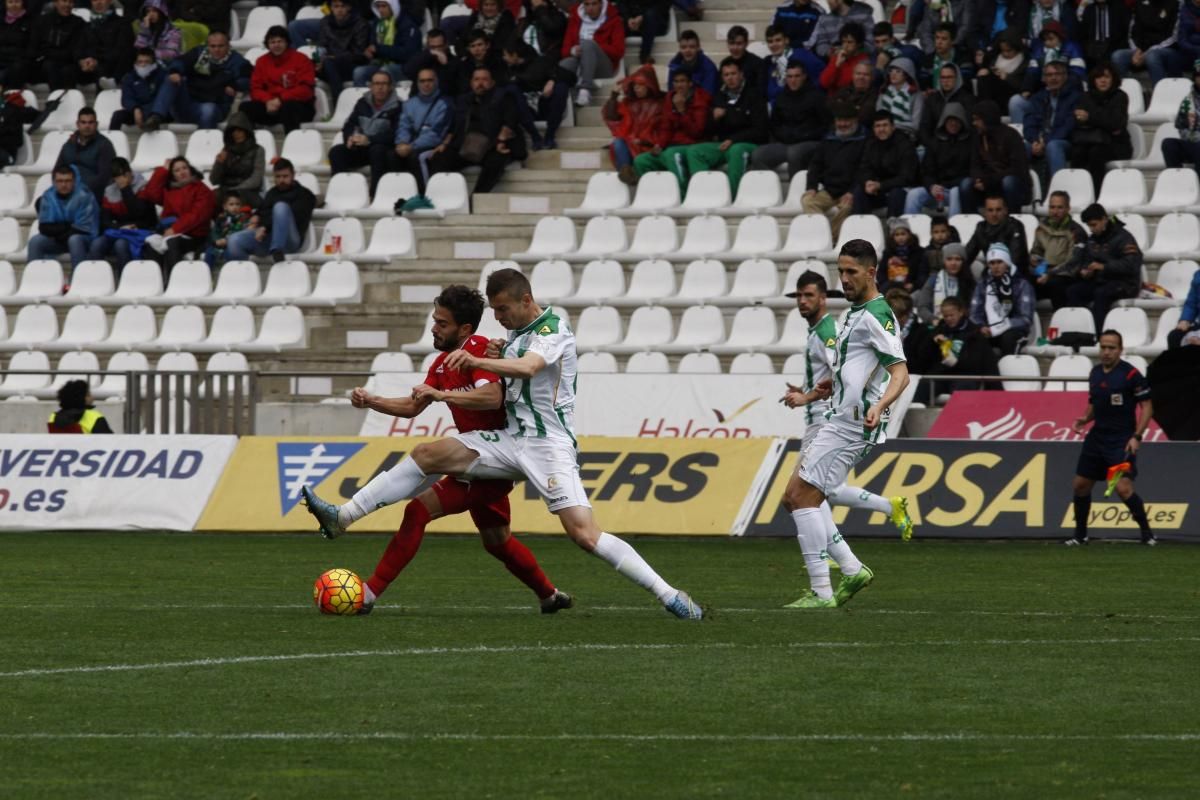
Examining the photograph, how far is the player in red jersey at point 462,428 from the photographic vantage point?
39.9ft

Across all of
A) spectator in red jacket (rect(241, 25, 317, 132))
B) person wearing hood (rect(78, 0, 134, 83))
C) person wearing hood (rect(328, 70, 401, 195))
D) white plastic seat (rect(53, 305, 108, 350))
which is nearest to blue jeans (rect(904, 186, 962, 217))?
person wearing hood (rect(328, 70, 401, 195))

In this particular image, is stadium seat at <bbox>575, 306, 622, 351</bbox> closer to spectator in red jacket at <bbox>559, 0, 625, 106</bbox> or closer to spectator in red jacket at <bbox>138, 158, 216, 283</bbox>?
spectator in red jacket at <bbox>559, 0, 625, 106</bbox>

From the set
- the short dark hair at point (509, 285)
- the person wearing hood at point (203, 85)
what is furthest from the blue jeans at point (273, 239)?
the short dark hair at point (509, 285)

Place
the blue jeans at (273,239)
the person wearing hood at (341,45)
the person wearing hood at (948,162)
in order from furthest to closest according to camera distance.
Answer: the person wearing hood at (341,45)
the blue jeans at (273,239)
the person wearing hood at (948,162)

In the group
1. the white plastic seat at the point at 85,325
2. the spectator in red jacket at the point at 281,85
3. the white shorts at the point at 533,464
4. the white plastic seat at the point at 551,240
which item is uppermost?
the white shorts at the point at 533,464

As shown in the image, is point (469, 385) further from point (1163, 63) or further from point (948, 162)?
point (1163, 63)

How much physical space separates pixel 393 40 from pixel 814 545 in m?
19.6

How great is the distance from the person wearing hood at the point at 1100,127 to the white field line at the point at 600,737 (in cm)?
1884

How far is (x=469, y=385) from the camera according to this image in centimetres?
1241

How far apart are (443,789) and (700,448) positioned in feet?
48.9

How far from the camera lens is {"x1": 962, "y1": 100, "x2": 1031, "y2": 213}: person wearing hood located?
84.2ft

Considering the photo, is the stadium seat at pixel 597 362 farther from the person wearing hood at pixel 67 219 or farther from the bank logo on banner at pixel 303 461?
the person wearing hood at pixel 67 219

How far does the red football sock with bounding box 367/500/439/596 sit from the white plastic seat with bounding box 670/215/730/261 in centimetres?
1514

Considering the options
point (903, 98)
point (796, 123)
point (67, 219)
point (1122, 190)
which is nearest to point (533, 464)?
point (1122, 190)
